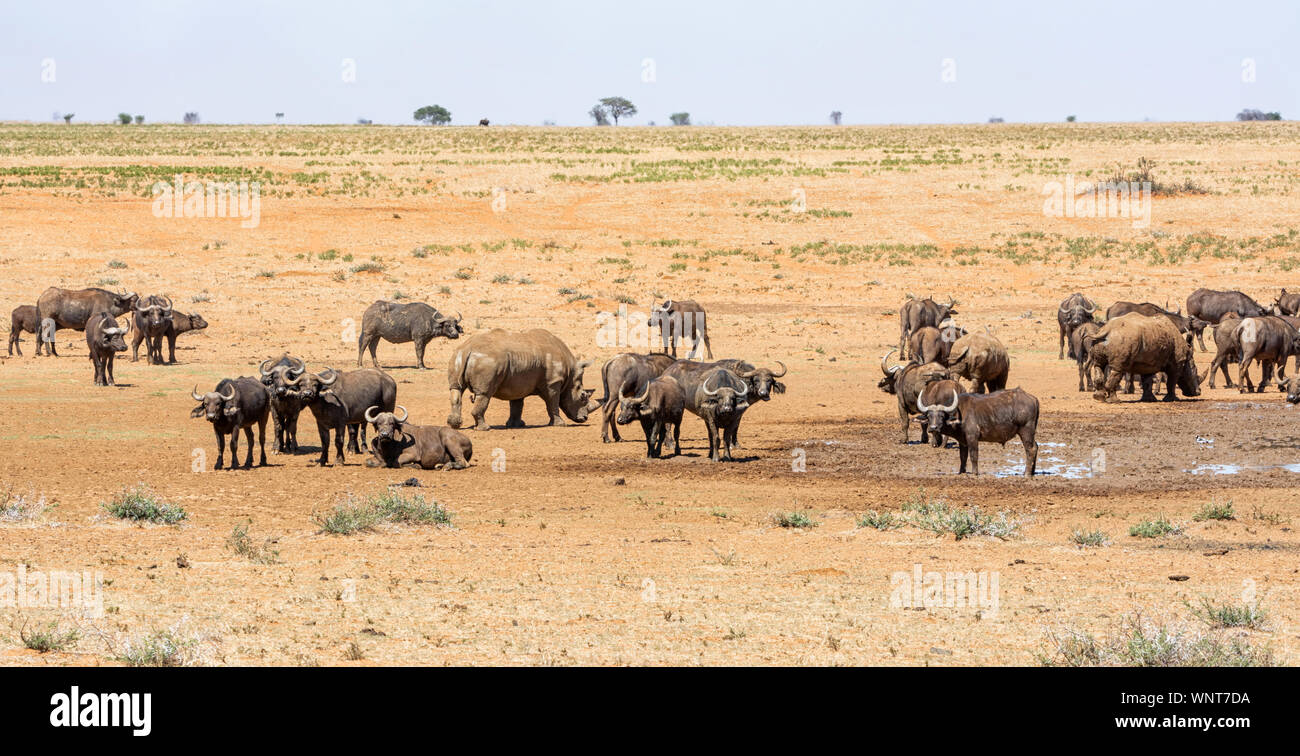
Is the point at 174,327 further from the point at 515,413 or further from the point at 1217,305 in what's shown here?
the point at 1217,305

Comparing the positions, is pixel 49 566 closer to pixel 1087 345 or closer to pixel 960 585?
pixel 960 585

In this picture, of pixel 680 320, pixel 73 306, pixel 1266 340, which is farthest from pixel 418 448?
Answer: pixel 1266 340

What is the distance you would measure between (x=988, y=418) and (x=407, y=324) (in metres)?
15.8

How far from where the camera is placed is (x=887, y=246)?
49219mm

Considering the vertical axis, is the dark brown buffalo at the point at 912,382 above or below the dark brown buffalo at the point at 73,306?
below

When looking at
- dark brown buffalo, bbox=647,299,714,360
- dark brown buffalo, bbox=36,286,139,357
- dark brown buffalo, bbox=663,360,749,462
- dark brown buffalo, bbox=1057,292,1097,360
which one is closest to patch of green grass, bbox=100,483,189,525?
dark brown buffalo, bbox=663,360,749,462

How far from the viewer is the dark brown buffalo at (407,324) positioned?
30.2m

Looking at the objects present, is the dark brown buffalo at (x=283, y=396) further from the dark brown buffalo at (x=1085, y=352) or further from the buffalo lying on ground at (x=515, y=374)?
the dark brown buffalo at (x=1085, y=352)

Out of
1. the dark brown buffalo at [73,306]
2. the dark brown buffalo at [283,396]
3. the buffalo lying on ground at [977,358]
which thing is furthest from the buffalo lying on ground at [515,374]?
the dark brown buffalo at [73,306]

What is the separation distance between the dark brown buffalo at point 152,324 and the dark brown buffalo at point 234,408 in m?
12.2

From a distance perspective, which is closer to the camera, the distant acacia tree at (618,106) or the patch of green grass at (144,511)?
the patch of green grass at (144,511)

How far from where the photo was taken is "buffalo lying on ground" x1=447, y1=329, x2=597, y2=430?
22.8 metres

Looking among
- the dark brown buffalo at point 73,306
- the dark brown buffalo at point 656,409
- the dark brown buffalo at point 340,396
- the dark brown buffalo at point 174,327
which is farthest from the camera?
the dark brown buffalo at point 73,306

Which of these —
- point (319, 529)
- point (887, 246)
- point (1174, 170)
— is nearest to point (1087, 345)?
point (319, 529)
